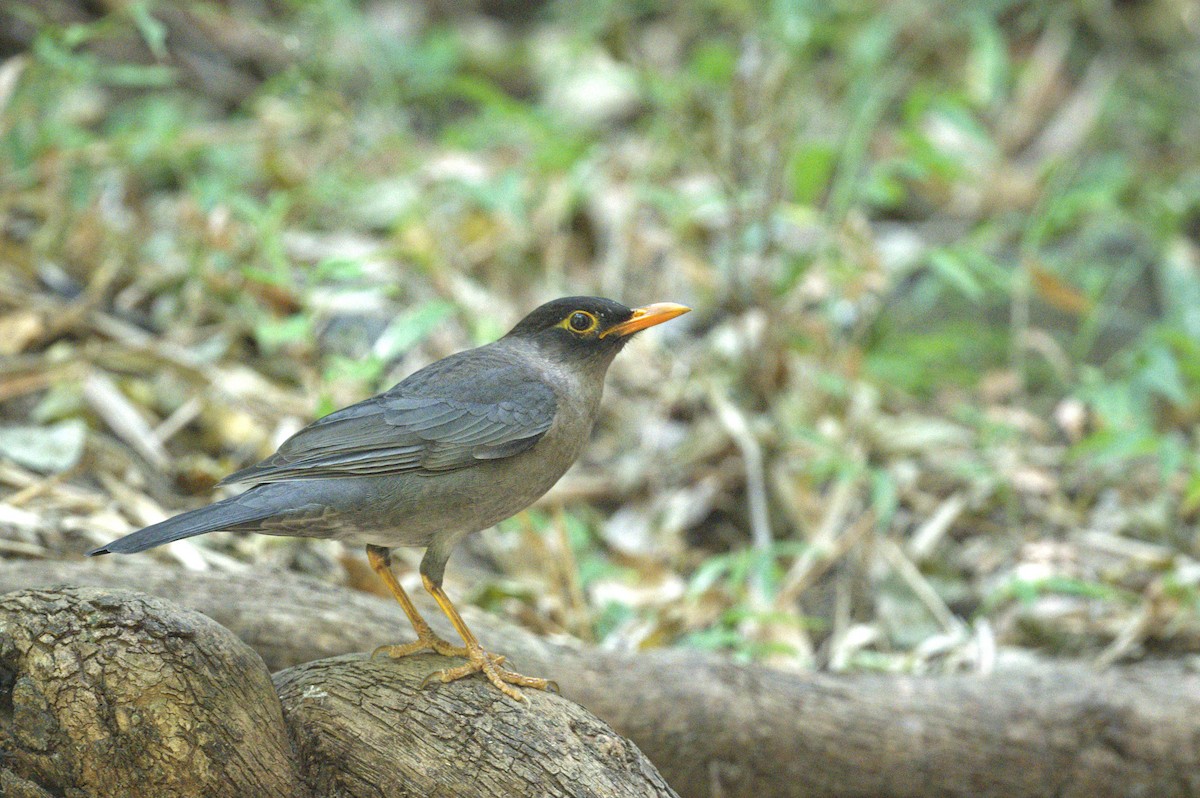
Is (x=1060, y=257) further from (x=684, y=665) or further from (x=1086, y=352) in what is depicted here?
(x=684, y=665)

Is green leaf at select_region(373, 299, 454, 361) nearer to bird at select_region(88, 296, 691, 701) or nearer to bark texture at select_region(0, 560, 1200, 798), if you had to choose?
bird at select_region(88, 296, 691, 701)

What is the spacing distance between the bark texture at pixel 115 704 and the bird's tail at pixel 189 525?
0.11 metres

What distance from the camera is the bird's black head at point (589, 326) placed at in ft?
13.2

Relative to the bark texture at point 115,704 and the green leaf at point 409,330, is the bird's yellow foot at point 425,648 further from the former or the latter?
the green leaf at point 409,330

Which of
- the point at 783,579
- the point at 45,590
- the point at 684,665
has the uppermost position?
the point at 45,590

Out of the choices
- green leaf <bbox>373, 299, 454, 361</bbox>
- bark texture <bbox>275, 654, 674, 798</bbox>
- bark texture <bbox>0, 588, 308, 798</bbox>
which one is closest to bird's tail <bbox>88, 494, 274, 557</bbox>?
bark texture <bbox>0, 588, 308, 798</bbox>

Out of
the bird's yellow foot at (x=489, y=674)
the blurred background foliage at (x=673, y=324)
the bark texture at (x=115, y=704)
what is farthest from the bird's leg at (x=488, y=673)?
the blurred background foliage at (x=673, y=324)

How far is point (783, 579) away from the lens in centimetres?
575

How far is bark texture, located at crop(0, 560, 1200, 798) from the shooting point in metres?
3.72

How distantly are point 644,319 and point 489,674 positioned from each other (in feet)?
4.36

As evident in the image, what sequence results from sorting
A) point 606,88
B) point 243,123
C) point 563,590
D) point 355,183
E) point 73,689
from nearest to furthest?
point 73,689 → point 563,590 → point 355,183 → point 243,123 → point 606,88

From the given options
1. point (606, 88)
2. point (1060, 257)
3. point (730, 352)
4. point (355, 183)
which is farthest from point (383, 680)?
point (606, 88)

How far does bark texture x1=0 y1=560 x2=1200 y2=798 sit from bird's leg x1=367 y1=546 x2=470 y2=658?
0.68 ft

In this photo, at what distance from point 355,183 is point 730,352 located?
2.66 meters
